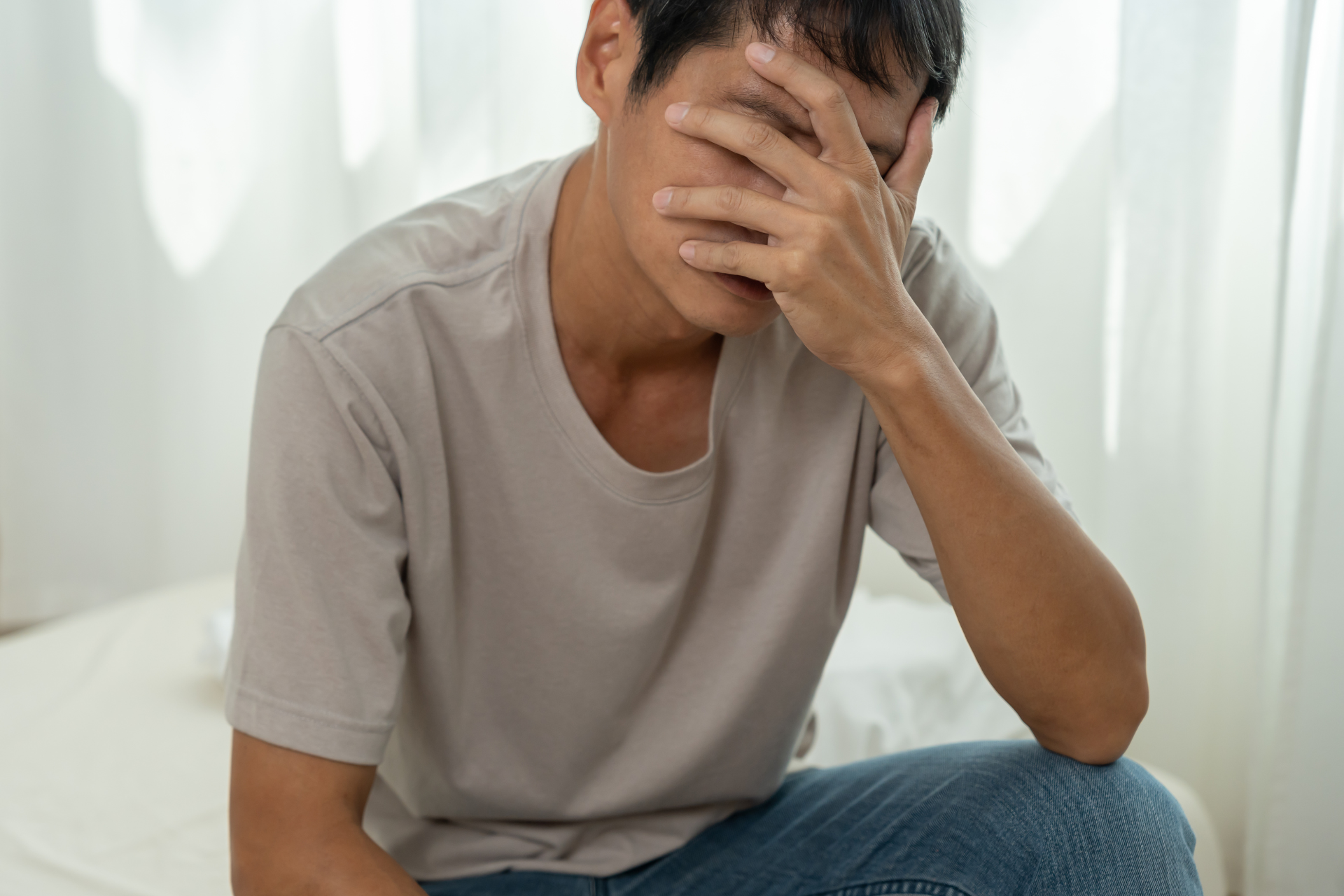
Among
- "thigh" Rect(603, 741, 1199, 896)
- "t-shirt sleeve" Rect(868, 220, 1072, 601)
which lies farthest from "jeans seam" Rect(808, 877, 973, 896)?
"t-shirt sleeve" Rect(868, 220, 1072, 601)

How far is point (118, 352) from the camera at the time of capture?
292cm

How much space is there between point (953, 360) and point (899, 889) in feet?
1.60

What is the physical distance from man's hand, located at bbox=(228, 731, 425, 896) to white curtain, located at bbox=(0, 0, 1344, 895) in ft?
4.32

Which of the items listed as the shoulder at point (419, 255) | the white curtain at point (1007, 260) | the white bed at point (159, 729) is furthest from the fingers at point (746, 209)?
the white curtain at point (1007, 260)

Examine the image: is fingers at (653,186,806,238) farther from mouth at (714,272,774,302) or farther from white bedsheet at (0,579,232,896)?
white bedsheet at (0,579,232,896)

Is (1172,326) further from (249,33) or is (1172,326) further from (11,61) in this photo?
(11,61)

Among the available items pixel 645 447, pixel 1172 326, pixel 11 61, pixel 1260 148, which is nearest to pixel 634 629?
pixel 645 447

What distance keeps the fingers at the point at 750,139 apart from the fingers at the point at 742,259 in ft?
0.18

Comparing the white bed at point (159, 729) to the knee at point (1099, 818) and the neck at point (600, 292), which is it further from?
the neck at point (600, 292)

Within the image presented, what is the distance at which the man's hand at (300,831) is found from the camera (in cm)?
84

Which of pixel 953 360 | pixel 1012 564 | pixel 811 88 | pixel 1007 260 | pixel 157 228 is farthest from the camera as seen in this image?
pixel 157 228

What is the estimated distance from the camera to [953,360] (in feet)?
3.61

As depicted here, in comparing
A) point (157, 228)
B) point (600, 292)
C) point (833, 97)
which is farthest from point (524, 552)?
point (157, 228)

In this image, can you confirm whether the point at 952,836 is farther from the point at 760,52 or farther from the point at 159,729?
the point at 159,729
